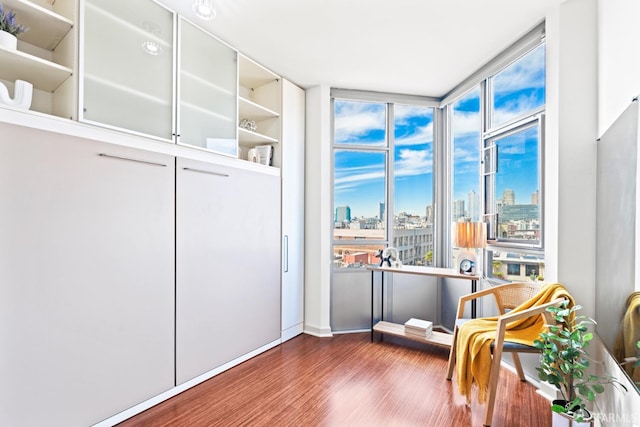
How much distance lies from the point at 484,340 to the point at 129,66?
9.30 ft

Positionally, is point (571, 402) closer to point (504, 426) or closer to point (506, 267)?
point (504, 426)

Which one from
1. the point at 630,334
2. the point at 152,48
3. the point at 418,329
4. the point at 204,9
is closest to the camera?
the point at 630,334

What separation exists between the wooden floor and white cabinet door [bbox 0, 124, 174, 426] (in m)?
0.39

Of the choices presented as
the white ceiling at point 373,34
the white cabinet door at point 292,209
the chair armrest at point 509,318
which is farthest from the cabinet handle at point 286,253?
the chair armrest at point 509,318

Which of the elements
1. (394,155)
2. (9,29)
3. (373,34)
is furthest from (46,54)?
(394,155)

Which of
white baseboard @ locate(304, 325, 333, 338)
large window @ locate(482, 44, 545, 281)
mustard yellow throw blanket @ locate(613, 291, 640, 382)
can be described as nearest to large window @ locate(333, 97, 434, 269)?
white baseboard @ locate(304, 325, 333, 338)

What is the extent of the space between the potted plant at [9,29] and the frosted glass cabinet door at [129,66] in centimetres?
29

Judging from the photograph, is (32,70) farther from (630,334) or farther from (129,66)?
(630,334)

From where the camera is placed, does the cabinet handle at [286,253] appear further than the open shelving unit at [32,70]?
Yes

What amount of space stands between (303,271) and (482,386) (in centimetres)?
200

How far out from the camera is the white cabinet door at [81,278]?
1.60m

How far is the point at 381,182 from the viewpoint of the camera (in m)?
3.72

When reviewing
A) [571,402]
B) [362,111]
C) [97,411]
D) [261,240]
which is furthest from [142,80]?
[571,402]

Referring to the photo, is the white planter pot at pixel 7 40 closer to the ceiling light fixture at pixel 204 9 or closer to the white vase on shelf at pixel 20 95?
the white vase on shelf at pixel 20 95
